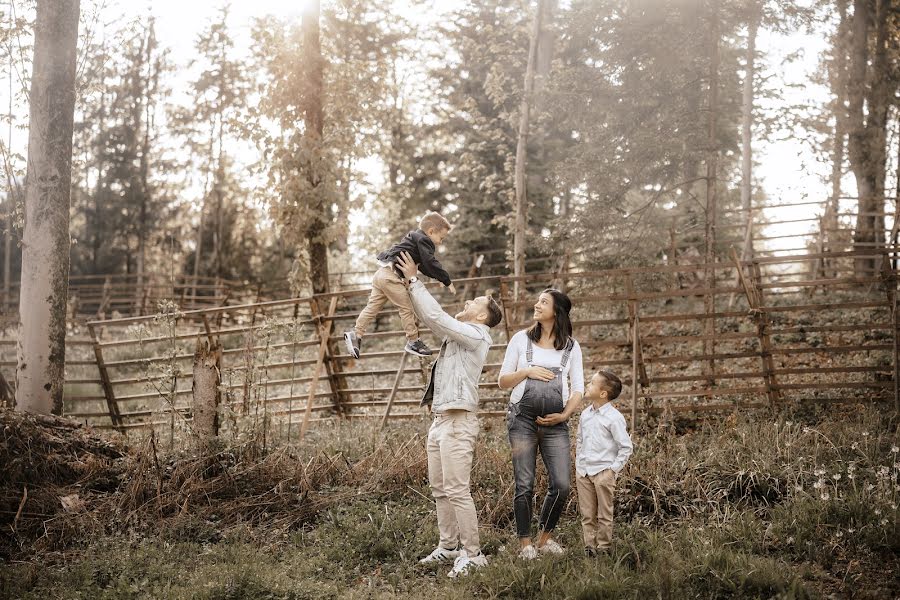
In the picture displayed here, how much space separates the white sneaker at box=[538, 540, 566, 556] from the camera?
528 cm

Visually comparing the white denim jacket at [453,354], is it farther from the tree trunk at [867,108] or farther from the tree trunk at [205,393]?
the tree trunk at [867,108]

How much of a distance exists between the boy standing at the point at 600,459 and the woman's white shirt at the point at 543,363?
0.19 m

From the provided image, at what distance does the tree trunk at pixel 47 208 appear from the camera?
27.2 feet

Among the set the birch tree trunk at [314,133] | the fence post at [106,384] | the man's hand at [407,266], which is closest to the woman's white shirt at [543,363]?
the man's hand at [407,266]

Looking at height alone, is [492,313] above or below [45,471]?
above

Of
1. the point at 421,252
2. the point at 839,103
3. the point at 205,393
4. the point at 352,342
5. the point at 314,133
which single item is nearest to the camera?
the point at 421,252

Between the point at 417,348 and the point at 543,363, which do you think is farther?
the point at 417,348

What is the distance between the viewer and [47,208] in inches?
332

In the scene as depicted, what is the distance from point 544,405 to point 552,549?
106cm

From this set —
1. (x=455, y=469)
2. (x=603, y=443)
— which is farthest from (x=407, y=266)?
(x=603, y=443)

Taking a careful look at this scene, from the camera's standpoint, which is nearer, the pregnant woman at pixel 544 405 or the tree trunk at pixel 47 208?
the pregnant woman at pixel 544 405

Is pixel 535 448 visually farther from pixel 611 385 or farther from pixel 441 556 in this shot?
pixel 441 556

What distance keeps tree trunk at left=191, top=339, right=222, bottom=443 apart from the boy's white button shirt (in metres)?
3.95

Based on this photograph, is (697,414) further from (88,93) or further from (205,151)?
(205,151)
